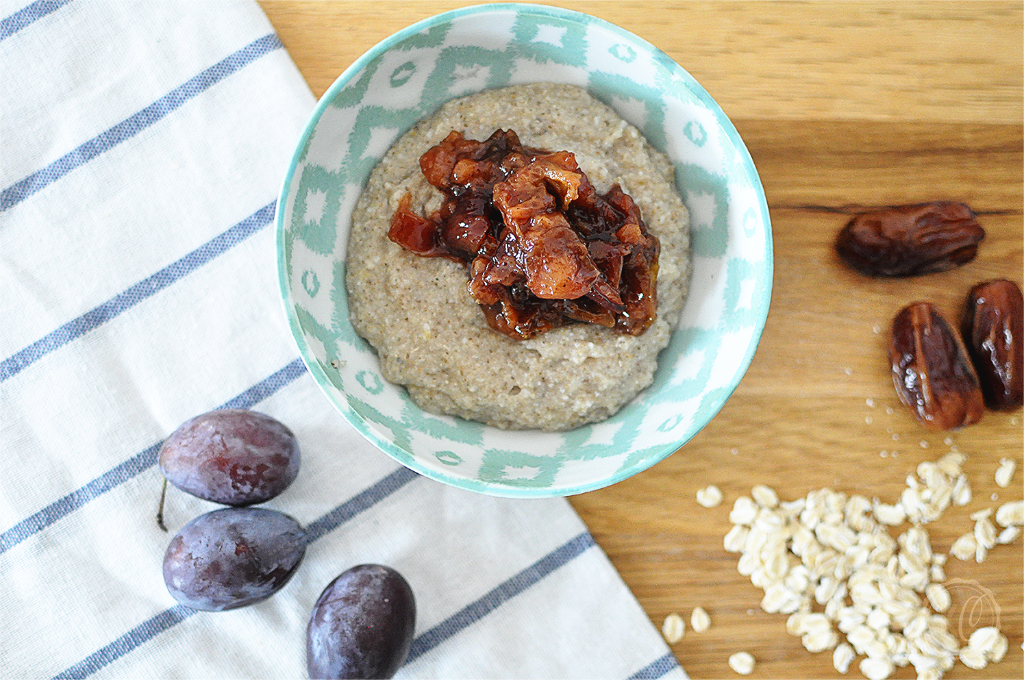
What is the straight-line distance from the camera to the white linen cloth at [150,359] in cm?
156

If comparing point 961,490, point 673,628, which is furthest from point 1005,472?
point 673,628

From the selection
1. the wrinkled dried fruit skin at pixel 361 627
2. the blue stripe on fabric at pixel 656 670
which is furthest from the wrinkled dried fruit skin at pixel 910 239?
the wrinkled dried fruit skin at pixel 361 627

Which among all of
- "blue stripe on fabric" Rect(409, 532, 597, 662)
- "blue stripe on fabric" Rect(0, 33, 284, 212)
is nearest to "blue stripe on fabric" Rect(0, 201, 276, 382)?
"blue stripe on fabric" Rect(0, 33, 284, 212)

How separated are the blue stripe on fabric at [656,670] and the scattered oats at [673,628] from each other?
0.05 meters

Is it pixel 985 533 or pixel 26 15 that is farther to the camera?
pixel 985 533

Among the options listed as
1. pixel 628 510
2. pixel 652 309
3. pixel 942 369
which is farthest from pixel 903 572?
pixel 652 309

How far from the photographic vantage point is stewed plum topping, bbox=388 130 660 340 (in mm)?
1274

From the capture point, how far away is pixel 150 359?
1592 millimetres

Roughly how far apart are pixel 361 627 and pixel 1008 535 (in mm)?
1464

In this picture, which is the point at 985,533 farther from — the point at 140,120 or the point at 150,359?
the point at 140,120

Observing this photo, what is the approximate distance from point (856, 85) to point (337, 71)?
114 cm

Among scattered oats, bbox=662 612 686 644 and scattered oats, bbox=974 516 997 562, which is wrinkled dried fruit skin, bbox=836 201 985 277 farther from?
scattered oats, bbox=662 612 686 644

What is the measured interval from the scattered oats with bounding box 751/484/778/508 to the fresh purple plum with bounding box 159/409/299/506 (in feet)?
3.35

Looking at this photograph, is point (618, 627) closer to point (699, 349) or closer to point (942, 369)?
point (699, 349)
